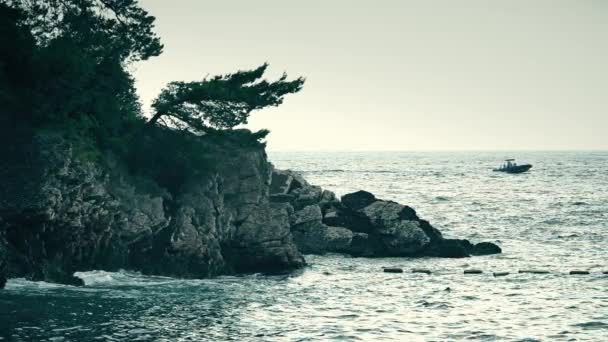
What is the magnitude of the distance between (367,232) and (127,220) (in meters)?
21.8

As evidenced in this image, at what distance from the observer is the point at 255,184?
48.0 meters

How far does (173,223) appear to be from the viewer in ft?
138

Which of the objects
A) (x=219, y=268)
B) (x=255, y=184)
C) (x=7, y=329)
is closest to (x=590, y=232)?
(x=255, y=184)

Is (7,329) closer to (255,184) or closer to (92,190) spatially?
(92,190)

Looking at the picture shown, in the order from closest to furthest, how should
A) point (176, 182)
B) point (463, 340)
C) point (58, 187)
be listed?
point (463, 340), point (58, 187), point (176, 182)

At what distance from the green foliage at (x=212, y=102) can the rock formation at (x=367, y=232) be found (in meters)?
11.1

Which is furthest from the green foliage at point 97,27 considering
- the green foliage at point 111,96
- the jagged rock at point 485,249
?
the jagged rock at point 485,249

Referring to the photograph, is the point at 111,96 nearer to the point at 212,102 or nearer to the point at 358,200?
the point at 212,102

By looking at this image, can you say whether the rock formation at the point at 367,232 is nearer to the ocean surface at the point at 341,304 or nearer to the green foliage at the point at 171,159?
the ocean surface at the point at 341,304

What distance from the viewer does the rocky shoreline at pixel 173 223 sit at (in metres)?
34.9

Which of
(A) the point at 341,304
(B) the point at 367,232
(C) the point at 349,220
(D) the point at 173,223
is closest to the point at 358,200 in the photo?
(C) the point at 349,220

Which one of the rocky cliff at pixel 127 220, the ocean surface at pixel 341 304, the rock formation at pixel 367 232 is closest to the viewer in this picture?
Result: the ocean surface at pixel 341 304

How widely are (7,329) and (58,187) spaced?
1222 cm

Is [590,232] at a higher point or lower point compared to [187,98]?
lower
